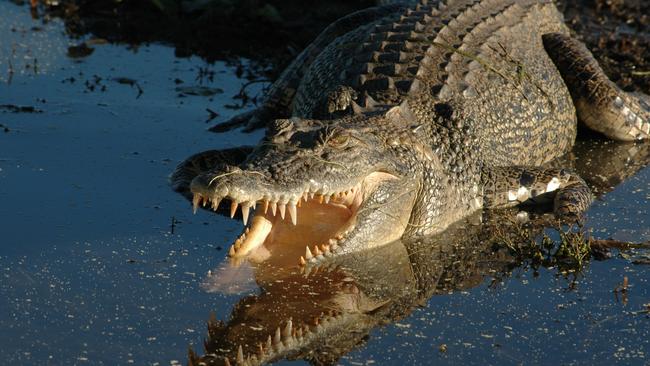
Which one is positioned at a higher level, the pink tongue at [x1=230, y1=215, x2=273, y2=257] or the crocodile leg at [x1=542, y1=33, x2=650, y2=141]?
the crocodile leg at [x1=542, y1=33, x2=650, y2=141]

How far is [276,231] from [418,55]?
5.54ft

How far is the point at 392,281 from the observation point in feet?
16.7

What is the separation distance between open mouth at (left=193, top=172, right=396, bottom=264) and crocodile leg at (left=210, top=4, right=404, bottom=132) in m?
2.11

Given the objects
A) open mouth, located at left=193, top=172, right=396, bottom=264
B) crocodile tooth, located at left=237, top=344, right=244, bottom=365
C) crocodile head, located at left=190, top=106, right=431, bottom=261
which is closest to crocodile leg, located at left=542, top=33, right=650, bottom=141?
crocodile head, located at left=190, top=106, right=431, bottom=261

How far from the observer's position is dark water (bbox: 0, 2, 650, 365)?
433 centimetres

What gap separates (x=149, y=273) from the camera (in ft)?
16.4

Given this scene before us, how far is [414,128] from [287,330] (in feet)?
5.46

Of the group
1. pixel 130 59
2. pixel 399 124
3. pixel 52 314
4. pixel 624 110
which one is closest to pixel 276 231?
pixel 399 124

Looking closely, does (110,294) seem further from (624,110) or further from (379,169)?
(624,110)

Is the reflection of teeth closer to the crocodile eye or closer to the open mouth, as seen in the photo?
the open mouth

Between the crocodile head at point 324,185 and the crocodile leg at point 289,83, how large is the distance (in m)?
2.01

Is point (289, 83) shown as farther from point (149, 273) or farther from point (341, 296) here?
point (341, 296)

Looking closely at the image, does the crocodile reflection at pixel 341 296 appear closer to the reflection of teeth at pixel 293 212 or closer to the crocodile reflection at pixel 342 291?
the crocodile reflection at pixel 342 291

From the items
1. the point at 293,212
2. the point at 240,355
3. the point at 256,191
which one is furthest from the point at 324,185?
the point at 240,355
